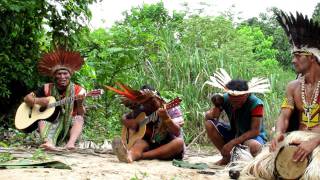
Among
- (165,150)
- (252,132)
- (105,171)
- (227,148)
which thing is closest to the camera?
(105,171)

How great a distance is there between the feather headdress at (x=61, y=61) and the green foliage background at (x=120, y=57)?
682 mm

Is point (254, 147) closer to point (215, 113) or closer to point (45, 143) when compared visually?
point (215, 113)

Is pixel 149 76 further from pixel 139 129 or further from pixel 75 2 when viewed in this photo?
pixel 139 129

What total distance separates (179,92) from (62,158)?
14.5 feet

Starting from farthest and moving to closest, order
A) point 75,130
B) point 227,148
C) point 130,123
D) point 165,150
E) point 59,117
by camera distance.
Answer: point 59,117 < point 75,130 < point 130,123 < point 165,150 < point 227,148

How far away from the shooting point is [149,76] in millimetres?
9648

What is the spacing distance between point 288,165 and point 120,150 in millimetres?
1612

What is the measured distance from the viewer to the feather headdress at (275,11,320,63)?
4.43 metres

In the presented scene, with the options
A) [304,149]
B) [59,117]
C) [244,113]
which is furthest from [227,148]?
[59,117]

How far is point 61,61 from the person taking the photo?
254 inches

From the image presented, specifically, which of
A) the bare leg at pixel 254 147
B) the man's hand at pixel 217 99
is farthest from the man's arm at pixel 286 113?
the man's hand at pixel 217 99

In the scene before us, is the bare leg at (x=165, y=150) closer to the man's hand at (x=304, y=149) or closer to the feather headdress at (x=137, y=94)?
the feather headdress at (x=137, y=94)

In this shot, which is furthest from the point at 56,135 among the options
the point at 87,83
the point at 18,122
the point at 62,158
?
the point at 87,83

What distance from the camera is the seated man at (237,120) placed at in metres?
5.12
